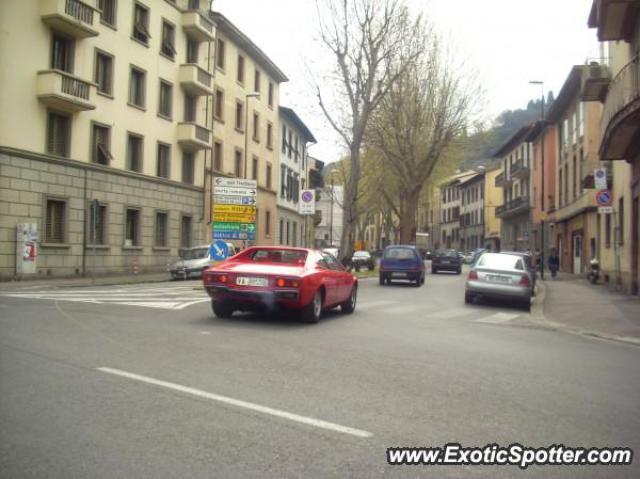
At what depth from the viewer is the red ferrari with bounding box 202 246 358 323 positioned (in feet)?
33.7

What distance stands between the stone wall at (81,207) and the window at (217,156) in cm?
520

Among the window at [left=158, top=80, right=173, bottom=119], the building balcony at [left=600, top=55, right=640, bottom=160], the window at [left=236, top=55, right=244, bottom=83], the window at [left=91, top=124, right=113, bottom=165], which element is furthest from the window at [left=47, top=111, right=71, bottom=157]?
the building balcony at [left=600, top=55, right=640, bottom=160]

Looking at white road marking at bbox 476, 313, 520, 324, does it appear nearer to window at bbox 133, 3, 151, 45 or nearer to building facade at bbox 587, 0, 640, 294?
building facade at bbox 587, 0, 640, 294

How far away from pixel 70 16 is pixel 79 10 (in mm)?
812

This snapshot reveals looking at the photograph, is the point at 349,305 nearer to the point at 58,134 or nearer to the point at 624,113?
the point at 624,113

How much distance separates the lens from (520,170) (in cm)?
6044

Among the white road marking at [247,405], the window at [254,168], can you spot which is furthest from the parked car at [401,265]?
the window at [254,168]

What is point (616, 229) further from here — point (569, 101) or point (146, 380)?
point (146, 380)

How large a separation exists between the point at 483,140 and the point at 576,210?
7.86 meters

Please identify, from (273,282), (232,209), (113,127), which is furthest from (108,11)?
(273,282)

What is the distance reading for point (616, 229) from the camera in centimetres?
2394

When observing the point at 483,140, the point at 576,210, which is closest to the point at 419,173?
the point at 483,140

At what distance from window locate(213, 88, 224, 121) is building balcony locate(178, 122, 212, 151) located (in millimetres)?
4333

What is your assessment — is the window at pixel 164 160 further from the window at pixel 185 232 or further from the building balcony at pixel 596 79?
the building balcony at pixel 596 79
